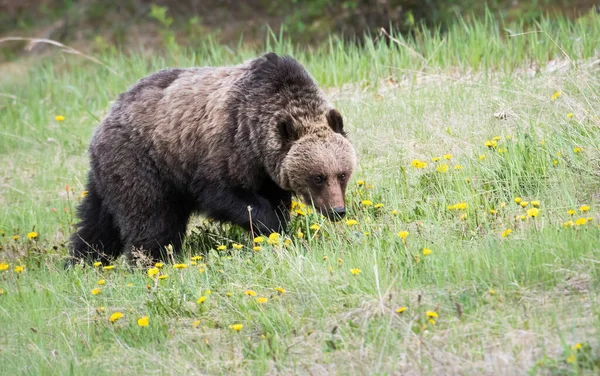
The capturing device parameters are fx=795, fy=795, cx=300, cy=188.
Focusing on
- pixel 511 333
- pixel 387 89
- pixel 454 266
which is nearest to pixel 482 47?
pixel 387 89

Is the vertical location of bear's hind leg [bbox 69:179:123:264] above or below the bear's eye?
below

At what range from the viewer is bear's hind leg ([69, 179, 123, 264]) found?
709 centimetres

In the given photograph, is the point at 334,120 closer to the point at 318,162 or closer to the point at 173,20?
the point at 318,162

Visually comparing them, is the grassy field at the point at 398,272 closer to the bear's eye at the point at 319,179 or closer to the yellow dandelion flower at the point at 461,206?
the yellow dandelion flower at the point at 461,206

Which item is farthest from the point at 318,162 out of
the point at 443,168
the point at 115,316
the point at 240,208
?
the point at 115,316

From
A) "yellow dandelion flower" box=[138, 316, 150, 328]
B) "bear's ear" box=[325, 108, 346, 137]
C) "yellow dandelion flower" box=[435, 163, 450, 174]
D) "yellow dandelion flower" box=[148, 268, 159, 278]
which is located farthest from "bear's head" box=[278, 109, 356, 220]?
"yellow dandelion flower" box=[138, 316, 150, 328]

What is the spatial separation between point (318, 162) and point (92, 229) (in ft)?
7.36

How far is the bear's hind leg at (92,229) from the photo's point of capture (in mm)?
7086

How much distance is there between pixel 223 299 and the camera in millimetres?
4984

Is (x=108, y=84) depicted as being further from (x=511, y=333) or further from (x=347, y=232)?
(x=511, y=333)

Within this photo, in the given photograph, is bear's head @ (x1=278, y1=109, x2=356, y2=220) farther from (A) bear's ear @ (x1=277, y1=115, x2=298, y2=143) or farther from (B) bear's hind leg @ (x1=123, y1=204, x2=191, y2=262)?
(B) bear's hind leg @ (x1=123, y1=204, x2=191, y2=262)

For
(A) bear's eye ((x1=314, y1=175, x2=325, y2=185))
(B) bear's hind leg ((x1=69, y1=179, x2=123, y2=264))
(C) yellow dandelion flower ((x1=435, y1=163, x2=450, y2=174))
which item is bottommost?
(B) bear's hind leg ((x1=69, y1=179, x2=123, y2=264))

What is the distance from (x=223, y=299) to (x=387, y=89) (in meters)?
5.03

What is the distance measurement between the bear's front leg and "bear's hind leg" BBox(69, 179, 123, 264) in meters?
1.13
